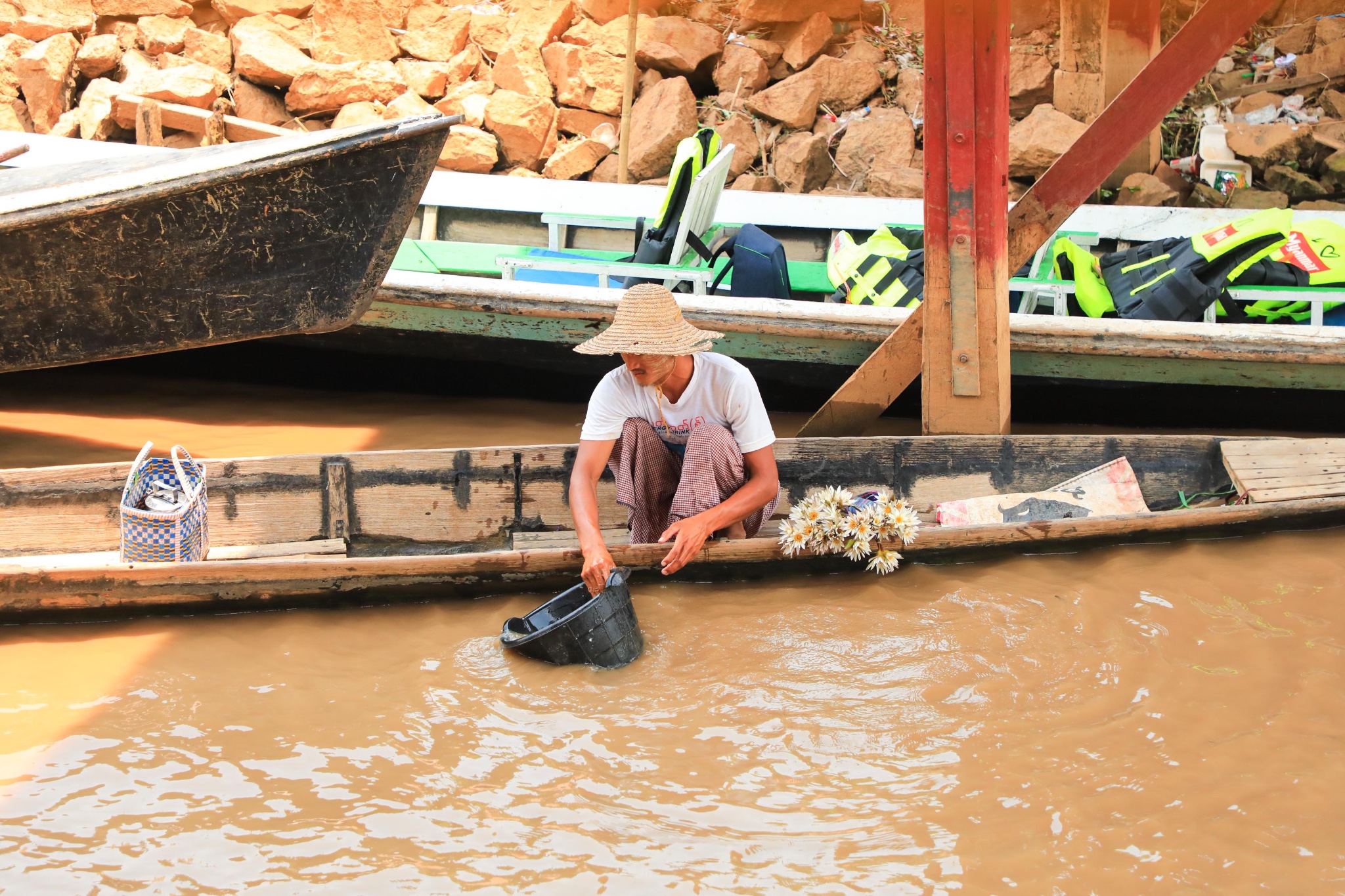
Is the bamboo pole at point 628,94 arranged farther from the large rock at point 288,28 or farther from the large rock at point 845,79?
the large rock at point 288,28

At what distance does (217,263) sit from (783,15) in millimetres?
6613

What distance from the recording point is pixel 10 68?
366 inches

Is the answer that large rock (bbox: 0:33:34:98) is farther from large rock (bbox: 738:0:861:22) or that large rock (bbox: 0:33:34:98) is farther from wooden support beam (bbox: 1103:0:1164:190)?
wooden support beam (bbox: 1103:0:1164:190)

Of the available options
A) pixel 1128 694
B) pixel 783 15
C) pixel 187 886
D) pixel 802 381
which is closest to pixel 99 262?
pixel 187 886

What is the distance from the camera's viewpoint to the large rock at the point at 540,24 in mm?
9859

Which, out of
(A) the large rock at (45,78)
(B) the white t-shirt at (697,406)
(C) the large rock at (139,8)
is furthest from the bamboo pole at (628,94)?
(A) the large rock at (45,78)

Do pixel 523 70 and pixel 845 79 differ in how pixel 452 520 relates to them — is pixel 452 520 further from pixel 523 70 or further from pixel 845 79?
pixel 523 70

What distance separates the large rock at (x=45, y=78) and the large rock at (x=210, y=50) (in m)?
1.02

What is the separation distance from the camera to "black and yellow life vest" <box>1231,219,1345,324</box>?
4773mm

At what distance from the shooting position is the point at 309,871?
Result: 2.33 meters

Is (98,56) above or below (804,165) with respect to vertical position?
above

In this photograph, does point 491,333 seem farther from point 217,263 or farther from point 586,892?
point 586,892

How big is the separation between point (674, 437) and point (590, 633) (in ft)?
2.54

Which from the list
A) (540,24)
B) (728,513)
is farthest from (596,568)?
(540,24)
